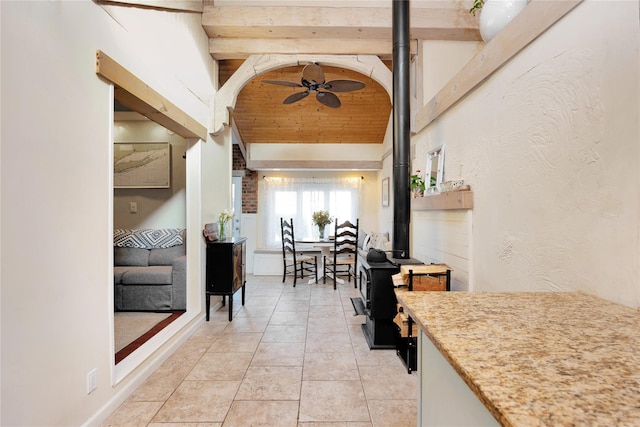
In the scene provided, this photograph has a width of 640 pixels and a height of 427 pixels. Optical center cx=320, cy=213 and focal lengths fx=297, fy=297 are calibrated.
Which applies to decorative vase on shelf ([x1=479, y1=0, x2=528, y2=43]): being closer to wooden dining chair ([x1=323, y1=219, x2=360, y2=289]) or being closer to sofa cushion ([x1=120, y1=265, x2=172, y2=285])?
wooden dining chair ([x1=323, y1=219, x2=360, y2=289])

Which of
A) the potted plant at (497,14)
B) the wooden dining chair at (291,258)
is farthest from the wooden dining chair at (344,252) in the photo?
the potted plant at (497,14)

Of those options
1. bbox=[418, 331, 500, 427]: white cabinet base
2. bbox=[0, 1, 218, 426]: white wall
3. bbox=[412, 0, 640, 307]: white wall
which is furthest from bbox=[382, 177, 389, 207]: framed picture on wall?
bbox=[418, 331, 500, 427]: white cabinet base

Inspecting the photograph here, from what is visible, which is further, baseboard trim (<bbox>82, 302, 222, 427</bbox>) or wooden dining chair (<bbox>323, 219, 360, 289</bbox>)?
wooden dining chair (<bbox>323, 219, 360, 289</bbox>)

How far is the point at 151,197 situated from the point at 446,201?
144 inches

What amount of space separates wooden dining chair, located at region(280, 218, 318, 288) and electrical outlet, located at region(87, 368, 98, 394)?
3.23 m

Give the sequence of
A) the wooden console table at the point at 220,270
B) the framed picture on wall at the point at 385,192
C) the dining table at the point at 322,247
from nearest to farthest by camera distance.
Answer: the wooden console table at the point at 220,270 → the dining table at the point at 322,247 → the framed picture on wall at the point at 385,192

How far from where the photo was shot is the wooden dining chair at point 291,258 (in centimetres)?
493

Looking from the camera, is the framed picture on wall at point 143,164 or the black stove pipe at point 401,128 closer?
the black stove pipe at point 401,128

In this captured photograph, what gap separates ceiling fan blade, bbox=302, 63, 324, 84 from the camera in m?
3.08

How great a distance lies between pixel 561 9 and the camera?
4.32 feet

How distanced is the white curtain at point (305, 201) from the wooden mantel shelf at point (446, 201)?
3.19 m

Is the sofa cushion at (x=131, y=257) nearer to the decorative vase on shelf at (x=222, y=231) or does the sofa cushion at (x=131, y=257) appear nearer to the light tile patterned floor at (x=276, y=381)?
the decorative vase on shelf at (x=222, y=231)

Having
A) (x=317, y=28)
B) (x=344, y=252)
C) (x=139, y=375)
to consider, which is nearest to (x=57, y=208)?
(x=139, y=375)

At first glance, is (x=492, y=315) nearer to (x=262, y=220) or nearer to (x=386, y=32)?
(x=386, y=32)
